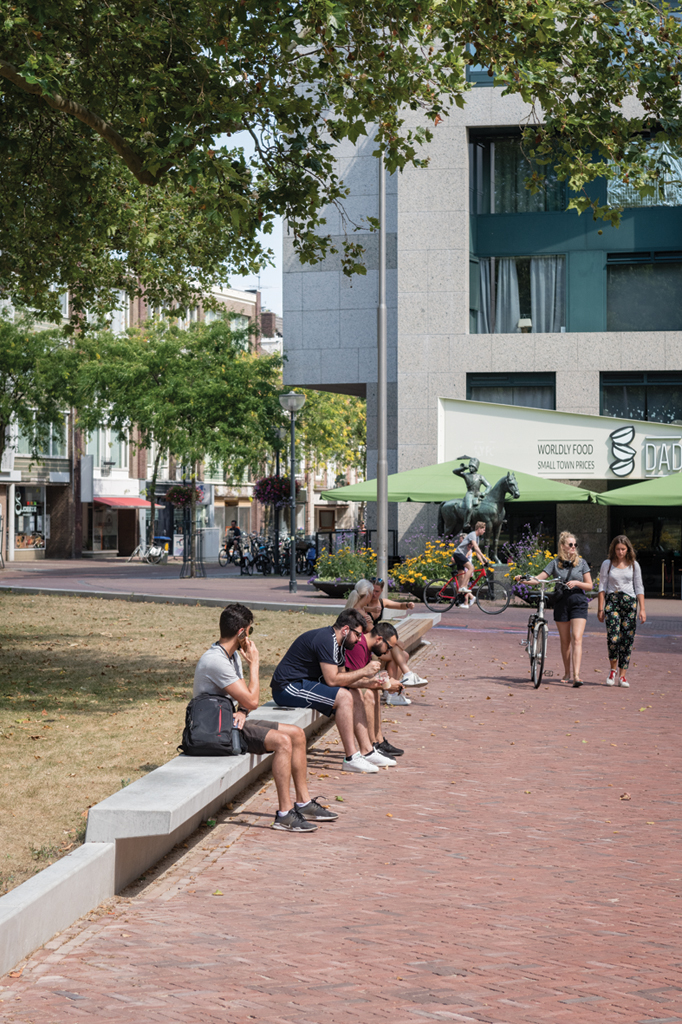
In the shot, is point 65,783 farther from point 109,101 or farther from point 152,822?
point 109,101

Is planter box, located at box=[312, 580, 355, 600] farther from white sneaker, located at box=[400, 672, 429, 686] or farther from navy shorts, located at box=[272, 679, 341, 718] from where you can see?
navy shorts, located at box=[272, 679, 341, 718]

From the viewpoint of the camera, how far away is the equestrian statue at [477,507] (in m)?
27.0

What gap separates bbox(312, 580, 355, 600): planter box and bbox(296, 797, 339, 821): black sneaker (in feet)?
64.1

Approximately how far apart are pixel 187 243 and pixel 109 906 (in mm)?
12814

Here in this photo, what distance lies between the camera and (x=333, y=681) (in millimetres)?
8781

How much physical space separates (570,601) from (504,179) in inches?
926

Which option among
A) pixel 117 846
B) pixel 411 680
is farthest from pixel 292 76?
pixel 117 846

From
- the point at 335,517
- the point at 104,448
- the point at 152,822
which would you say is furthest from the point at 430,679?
the point at 335,517

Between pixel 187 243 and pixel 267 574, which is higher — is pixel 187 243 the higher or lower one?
the higher one

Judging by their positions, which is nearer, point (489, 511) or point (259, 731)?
point (259, 731)

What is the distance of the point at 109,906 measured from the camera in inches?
219

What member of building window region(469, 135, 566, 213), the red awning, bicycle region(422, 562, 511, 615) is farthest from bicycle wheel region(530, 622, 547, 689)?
the red awning

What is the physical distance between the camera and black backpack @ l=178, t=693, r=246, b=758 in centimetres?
729

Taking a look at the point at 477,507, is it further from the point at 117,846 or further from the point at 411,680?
the point at 117,846
